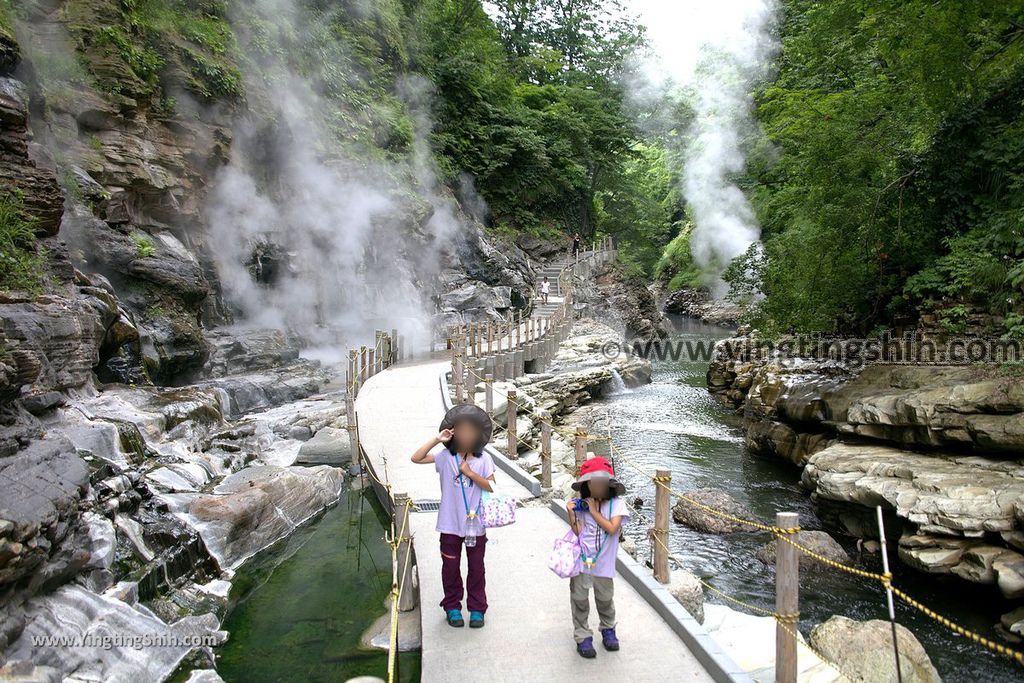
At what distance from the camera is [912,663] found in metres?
5.32

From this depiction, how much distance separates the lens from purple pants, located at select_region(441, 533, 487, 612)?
435cm

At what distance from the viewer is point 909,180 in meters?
12.7

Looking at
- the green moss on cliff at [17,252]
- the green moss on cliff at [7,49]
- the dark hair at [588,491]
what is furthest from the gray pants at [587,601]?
the green moss on cliff at [7,49]

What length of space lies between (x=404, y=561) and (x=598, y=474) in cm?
206

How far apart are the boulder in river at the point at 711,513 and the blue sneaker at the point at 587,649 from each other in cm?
537

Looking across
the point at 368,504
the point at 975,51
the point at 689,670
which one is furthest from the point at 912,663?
the point at 975,51

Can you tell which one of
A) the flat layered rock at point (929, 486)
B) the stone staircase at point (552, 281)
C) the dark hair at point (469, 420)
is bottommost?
the flat layered rock at point (929, 486)

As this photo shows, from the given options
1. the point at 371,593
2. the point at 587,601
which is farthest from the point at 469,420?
the point at 371,593

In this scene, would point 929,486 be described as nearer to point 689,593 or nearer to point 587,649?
point 689,593

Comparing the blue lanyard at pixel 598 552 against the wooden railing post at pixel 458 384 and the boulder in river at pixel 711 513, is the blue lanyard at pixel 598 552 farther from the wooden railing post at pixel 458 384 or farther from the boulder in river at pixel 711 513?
the wooden railing post at pixel 458 384

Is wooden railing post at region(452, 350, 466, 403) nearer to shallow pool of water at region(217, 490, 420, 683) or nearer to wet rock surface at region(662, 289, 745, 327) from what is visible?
shallow pool of water at region(217, 490, 420, 683)

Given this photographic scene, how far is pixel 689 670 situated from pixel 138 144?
17.4 metres

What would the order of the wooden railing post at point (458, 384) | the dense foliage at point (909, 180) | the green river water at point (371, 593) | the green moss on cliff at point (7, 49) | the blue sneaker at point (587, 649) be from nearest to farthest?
the blue sneaker at point (587, 649), the green river water at point (371, 593), the green moss on cliff at point (7, 49), the dense foliage at point (909, 180), the wooden railing post at point (458, 384)

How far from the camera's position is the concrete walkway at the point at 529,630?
4000mm
